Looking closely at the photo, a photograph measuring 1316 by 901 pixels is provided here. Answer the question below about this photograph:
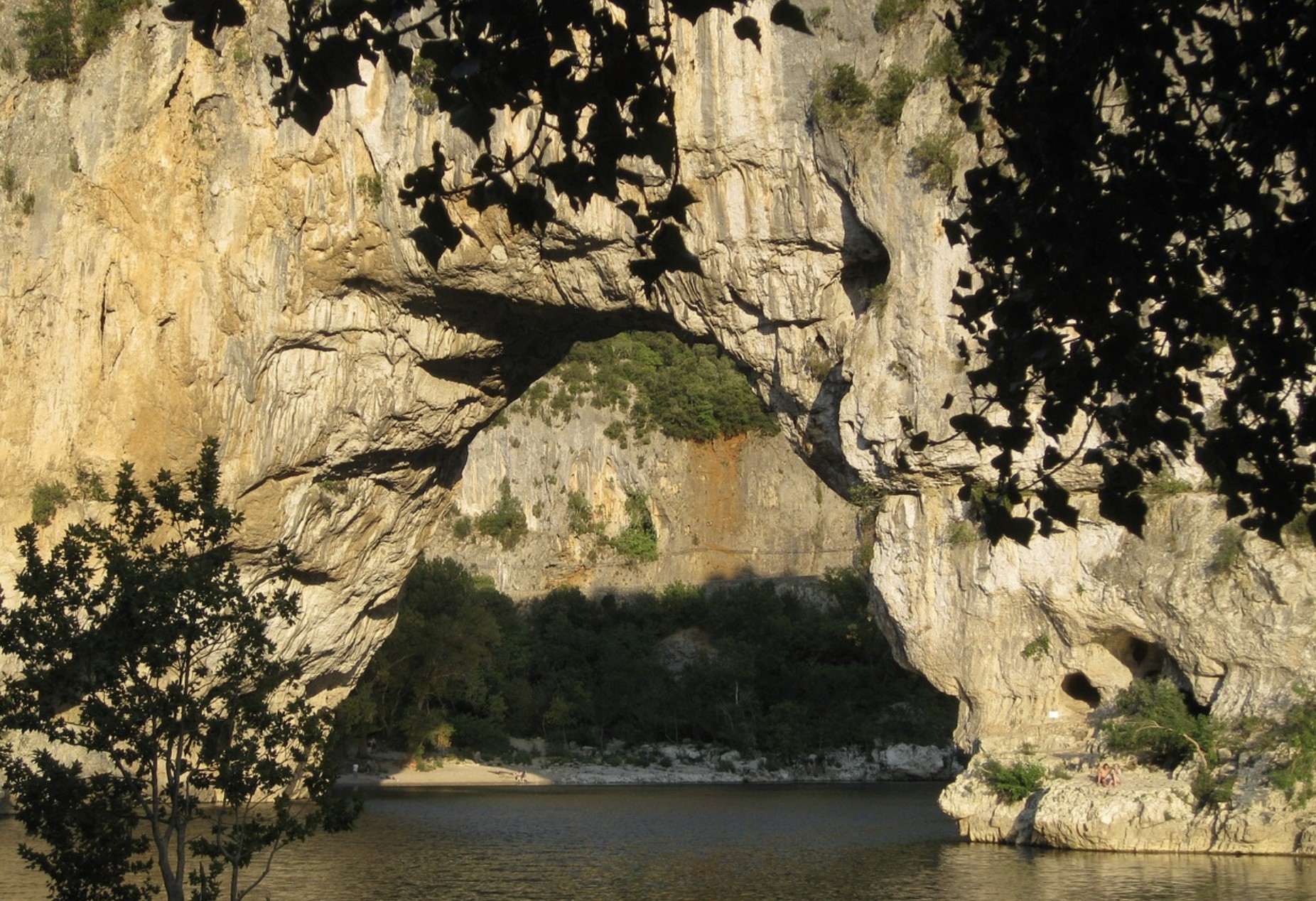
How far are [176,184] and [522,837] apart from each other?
33.8 feet

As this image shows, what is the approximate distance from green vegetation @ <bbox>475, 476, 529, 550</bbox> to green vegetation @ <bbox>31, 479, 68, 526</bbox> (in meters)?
30.7

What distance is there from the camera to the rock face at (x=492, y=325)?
1591cm

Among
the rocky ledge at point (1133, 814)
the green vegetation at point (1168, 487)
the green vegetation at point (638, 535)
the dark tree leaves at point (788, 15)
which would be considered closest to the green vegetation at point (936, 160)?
the green vegetation at point (1168, 487)

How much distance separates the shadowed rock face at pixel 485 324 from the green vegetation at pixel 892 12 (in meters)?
0.15

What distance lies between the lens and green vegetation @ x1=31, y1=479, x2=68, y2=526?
18922 millimetres

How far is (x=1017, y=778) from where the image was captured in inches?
667

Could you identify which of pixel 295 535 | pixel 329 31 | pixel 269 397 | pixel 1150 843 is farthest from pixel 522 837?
pixel 329 31

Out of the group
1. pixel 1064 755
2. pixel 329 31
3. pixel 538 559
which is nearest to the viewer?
pixel 329 31

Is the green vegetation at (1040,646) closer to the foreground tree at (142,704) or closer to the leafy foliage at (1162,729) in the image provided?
the leafy foliage at (1162,729)

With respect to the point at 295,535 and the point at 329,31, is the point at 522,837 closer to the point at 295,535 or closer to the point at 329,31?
the point at 295,535

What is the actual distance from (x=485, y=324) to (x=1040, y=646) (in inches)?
324

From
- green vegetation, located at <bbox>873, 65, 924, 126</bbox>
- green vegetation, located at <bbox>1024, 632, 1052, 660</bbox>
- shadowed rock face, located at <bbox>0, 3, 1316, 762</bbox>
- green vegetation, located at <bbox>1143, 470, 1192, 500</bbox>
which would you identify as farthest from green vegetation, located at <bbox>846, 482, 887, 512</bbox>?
green vegetation, located at <bbox>873, 65, 924, 126</bbox>

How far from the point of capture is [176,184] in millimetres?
18594

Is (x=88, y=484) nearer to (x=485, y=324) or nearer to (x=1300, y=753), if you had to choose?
(x=485, y=324)
